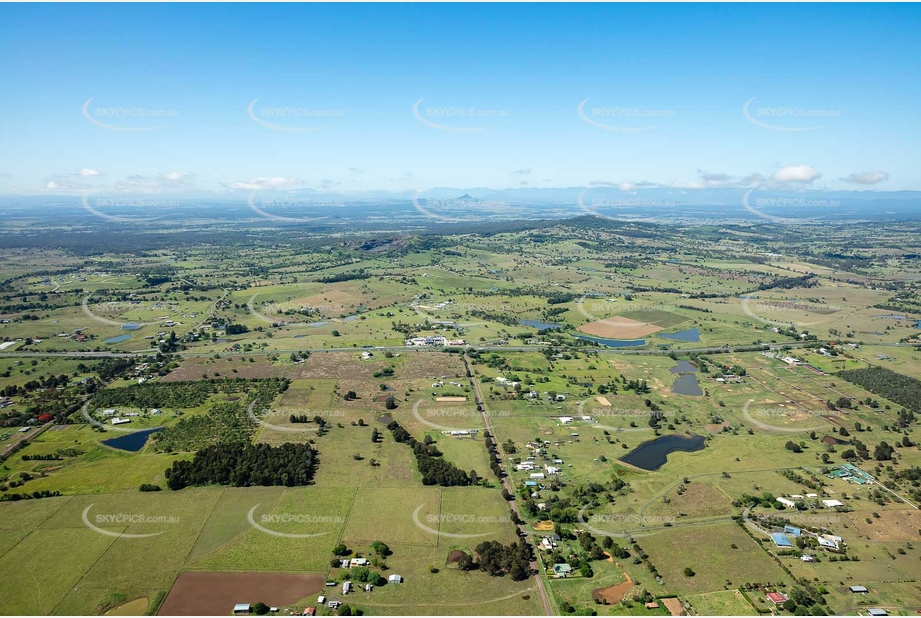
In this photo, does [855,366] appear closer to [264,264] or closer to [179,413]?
[179,413]

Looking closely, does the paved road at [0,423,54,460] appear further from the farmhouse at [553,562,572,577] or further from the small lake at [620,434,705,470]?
the small lake at [620,434,705,470]

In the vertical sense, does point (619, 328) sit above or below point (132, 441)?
below

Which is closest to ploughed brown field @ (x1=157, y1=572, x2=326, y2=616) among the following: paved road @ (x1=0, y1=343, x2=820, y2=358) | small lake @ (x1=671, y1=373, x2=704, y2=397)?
paved road @ (x1=0, y1=343, x2=820, y2=358)

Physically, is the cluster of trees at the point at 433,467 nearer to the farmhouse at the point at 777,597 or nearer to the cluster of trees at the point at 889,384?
the farmhouse at the point at 777,597

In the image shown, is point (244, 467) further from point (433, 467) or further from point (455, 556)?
point (455, 556)

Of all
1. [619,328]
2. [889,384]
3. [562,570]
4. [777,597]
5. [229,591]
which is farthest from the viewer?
[619,328]

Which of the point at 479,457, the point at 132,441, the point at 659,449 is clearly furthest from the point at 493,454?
the point at 132,441
